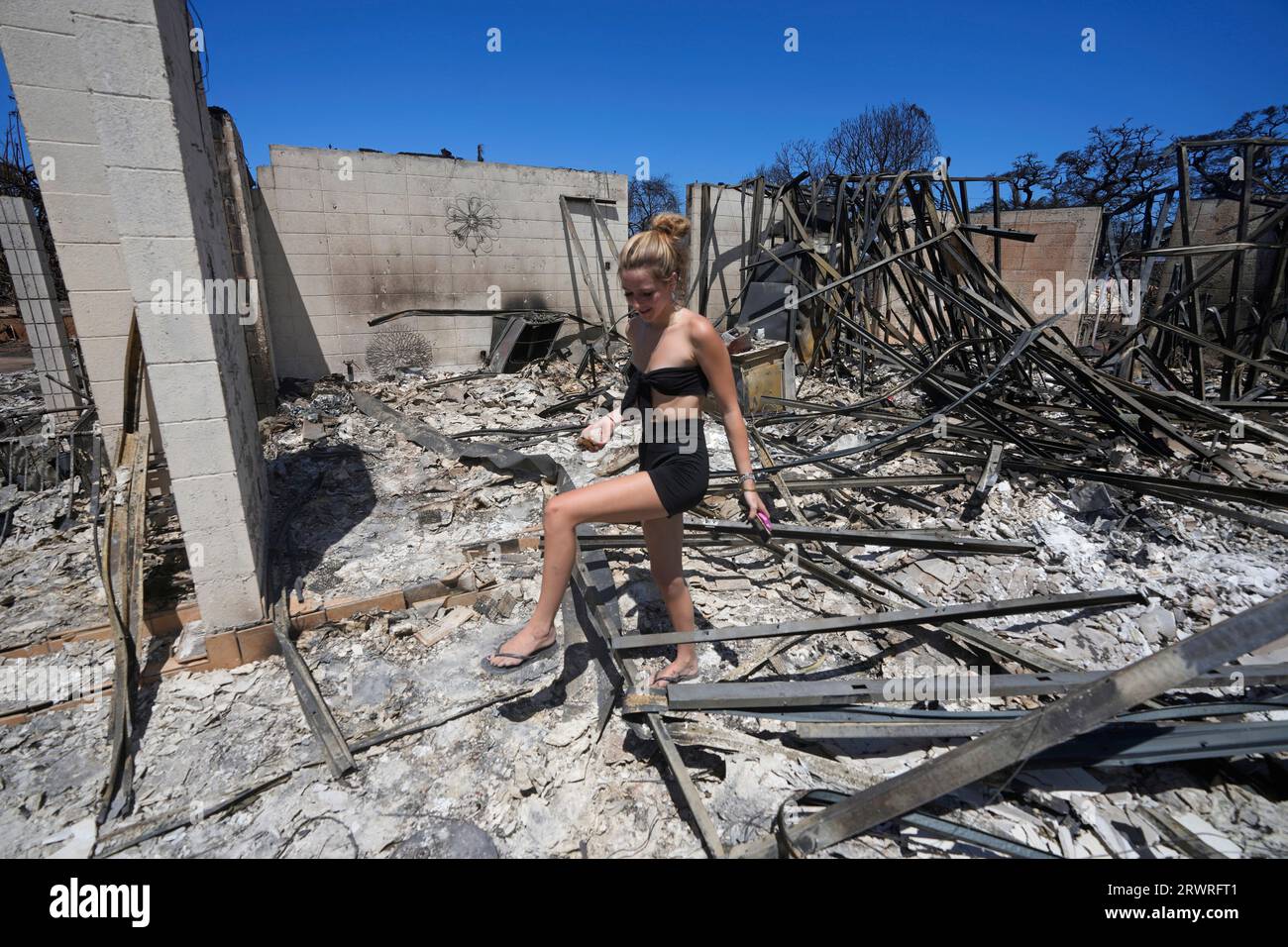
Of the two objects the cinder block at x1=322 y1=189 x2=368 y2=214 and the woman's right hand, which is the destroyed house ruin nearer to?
the woman's right hand

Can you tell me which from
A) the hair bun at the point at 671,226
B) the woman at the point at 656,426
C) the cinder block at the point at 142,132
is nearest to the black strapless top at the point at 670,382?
the woman at the point at 656,426

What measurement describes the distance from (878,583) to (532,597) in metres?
1.96

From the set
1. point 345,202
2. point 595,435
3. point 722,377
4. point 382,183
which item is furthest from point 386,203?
point 722,377

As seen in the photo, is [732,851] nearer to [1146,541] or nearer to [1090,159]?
[1146,541]

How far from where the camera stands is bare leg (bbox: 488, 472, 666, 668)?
214 cm

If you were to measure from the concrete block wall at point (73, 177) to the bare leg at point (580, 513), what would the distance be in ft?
10.1

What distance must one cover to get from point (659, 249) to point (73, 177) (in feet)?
12.0

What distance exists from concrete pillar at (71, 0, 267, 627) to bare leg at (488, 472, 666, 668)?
4.94ft

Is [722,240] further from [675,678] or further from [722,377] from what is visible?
[675,678]

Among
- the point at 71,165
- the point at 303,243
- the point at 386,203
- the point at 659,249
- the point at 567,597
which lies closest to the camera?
the point at 659,249

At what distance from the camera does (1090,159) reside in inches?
800

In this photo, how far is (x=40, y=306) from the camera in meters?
5.17

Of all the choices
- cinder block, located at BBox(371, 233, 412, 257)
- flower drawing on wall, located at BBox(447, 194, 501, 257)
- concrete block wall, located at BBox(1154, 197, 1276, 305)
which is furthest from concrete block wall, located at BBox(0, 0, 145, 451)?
concrete block wall, located at BBox(1154, 197, 1276, 305)
